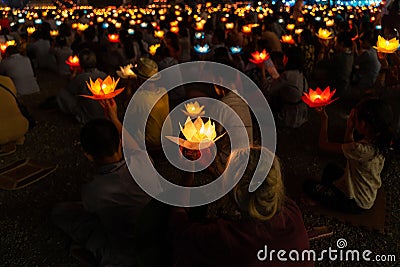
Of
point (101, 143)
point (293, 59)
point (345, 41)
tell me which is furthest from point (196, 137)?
point (345, 41)

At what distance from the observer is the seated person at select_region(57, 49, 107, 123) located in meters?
5.98

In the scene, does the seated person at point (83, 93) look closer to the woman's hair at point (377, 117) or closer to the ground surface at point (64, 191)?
the ground surface at point (64, 191)

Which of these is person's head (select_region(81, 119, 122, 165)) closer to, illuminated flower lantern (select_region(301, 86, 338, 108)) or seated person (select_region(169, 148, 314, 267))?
seated person (select_region(169, 148, 314, 267))

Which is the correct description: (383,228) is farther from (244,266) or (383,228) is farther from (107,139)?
(107,139)

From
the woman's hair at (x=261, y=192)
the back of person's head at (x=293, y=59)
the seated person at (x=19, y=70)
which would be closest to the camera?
the woman's hair at (x=261, y=192)

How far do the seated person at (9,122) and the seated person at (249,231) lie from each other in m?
3.88

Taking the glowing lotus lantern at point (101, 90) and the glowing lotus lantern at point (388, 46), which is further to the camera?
the glowing lotus lantern at point (388, 46)

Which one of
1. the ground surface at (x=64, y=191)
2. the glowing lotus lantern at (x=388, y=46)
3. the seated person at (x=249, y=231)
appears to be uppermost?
the seated person at (x=249, y=231)

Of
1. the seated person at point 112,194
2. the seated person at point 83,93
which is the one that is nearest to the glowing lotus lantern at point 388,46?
the seated person at point 112,194

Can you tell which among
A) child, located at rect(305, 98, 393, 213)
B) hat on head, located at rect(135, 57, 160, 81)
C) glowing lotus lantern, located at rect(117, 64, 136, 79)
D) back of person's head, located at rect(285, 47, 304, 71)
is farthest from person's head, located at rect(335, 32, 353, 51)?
glowing lotus lantern, located at rect(117, 64, 136, 79)

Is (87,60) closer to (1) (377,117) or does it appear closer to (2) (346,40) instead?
(1) (377,117)

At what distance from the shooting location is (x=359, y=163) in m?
3.62

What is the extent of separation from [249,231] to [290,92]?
412 cm

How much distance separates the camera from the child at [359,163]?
11.1ft
